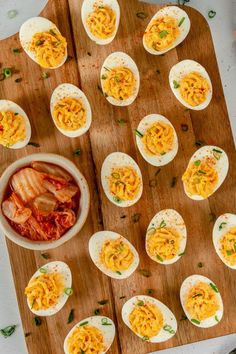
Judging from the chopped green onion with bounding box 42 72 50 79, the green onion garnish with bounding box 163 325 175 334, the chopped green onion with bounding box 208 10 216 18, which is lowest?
the green onion garnish with bounding box 163 325 175 334

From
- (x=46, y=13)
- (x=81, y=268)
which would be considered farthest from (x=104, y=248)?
(x=46, y=13)

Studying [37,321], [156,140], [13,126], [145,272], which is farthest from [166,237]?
[13,126]

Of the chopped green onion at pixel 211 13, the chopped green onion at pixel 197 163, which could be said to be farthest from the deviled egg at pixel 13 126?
the chopped green onion at pixel 211 13

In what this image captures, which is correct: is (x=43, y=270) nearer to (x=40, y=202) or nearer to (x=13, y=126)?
(x=40, y=202)

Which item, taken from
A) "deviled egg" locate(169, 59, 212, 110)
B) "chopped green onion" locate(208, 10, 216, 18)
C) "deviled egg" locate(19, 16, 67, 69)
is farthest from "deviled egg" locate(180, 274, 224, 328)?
"chopped green onion" locate(208, 10, 216, 18)

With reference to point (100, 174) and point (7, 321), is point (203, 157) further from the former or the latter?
point (7, 321)

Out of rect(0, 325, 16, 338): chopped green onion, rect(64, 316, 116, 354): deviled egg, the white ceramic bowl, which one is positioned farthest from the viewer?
rect(0, 325, 16, 338): chopped green onion

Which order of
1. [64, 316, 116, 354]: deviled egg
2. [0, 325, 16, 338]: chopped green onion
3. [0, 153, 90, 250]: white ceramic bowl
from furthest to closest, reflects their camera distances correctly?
[0, 325, 16, 338]: chopped green onion
[64, 316, 116, 354]: deviled egg
[0, 153, 90, 250]: white ceramic bowl

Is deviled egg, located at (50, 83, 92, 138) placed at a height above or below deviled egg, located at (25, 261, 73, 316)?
above

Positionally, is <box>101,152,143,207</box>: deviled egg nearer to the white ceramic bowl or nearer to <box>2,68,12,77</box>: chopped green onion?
the white ceramic bowl
